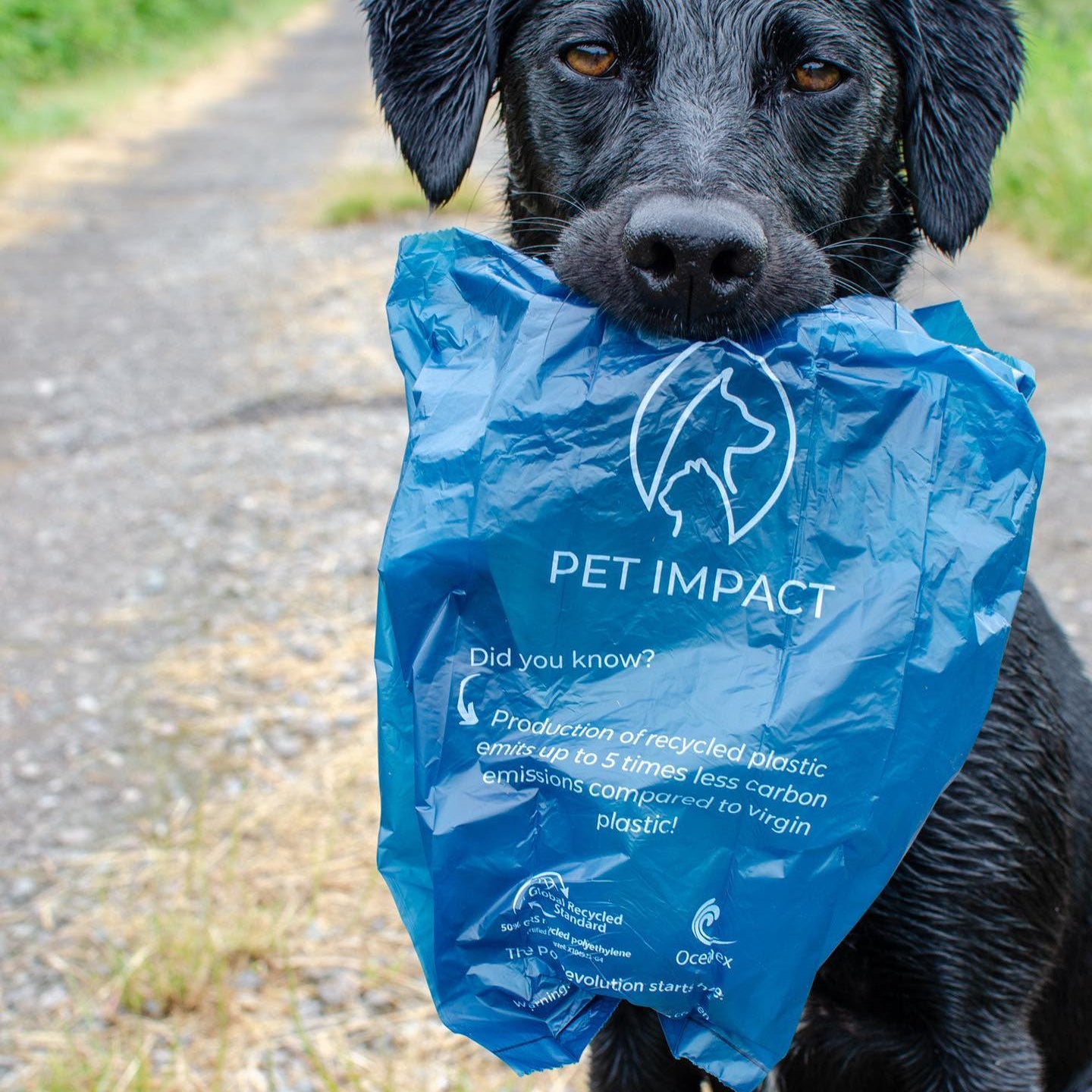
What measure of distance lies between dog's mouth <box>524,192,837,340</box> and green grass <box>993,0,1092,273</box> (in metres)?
6.51

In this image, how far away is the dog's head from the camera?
175cm

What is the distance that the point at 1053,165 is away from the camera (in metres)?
8.31

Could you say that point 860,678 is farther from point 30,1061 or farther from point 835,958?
point 30,1061

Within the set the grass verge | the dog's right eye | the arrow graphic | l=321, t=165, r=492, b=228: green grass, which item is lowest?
l=321, t=165, r=492, b=228: green grass

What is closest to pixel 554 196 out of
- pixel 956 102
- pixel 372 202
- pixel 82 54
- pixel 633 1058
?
pixel 956 102

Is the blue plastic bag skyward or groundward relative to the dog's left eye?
groundward

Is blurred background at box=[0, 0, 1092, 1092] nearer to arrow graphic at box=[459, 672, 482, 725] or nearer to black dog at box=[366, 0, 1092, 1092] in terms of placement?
black dog at box=[366, 0, 1092, 1092]

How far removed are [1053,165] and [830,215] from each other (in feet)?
23.2

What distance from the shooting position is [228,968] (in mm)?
2984

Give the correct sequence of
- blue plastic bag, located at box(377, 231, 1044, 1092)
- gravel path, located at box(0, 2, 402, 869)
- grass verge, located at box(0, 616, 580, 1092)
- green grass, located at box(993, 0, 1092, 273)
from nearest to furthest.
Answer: blue plastic bag, located at box(377, 231, 1044, 1092), grass verge, located at box(0, 616, 580, 1092), gravel path, located at box(0, 2, 402, 869), green grass, located at box(993, 0, 1092, 273)

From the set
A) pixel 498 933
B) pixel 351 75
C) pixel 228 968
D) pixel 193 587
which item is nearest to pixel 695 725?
pixel 498 933

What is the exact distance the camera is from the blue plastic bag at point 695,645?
156cm

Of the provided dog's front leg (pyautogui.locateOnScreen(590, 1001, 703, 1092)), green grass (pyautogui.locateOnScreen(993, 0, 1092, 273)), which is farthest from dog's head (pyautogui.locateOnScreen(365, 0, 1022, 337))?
green grass (pyautogui.locateOnScreen(993, 0, 1092, 273))

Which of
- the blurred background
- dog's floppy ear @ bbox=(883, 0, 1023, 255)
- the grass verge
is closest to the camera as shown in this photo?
dog's floppy ear @ bbox=(883, 0, 1023, 255)
